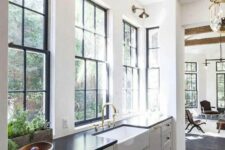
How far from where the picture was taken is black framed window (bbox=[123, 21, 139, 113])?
4176mm

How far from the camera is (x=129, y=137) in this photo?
2545 millimetres

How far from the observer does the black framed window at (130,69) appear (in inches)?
164

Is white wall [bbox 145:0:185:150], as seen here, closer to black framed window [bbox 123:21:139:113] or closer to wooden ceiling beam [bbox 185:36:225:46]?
black framed window [bbox 123:21:139:113]

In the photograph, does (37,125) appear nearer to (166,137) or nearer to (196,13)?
(166,137)

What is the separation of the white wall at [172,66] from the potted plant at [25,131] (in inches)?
107

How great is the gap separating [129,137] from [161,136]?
1181mm

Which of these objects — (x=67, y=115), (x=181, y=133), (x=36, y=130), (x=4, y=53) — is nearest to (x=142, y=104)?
(x=181, y=133)

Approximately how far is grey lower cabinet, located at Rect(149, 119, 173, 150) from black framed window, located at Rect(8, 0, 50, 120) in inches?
63.3

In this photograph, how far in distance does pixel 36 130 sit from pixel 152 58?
11.0 feet

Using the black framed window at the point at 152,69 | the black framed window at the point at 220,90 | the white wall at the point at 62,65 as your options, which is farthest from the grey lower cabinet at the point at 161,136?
the black framed window at the point at 220,90

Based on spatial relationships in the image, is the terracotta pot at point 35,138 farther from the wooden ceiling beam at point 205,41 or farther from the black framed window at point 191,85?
the black framed window at point 191,85

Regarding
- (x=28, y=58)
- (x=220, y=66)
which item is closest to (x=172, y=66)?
(x=28, y=58)

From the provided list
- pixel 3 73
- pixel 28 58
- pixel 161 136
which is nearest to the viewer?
pixel 3 73

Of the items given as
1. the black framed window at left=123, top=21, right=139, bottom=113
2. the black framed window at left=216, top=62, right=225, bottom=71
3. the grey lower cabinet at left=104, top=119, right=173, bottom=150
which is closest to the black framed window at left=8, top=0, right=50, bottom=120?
the grey lower cabinet at left=104, top=119, right=173, bottom=150
